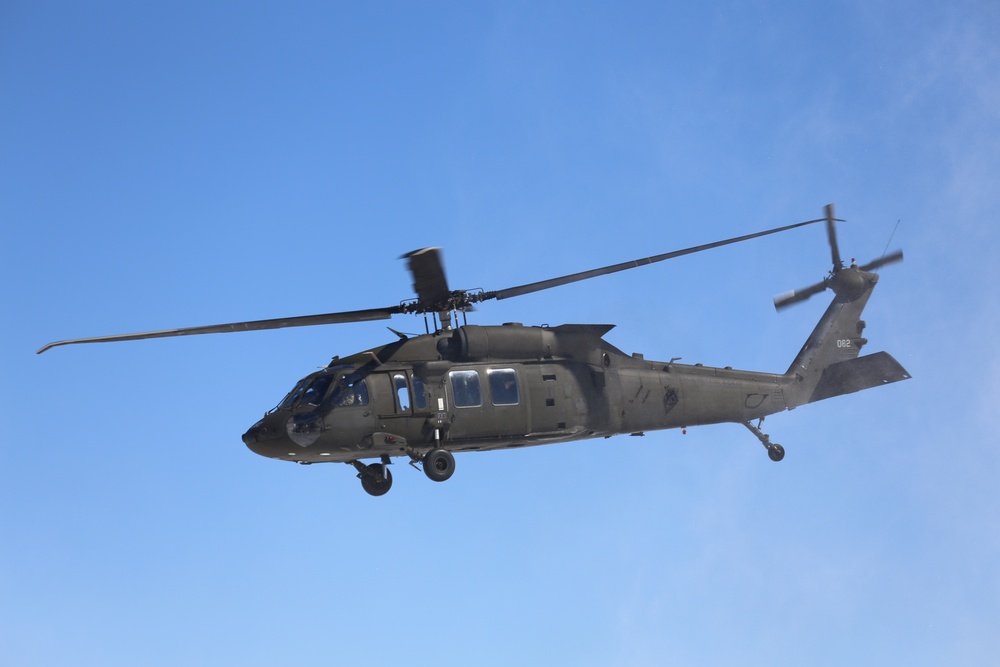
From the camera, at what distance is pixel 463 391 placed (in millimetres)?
25531

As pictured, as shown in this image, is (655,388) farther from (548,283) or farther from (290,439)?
(290,439)

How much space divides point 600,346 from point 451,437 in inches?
177

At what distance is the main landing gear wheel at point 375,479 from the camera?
2606 cm

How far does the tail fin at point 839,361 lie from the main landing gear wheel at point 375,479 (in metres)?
11.2

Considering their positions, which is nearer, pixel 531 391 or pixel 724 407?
pixel 531 391

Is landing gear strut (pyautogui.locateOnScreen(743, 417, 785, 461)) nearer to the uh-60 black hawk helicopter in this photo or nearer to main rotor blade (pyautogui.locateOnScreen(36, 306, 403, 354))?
the uh-60 black hawk helicopter

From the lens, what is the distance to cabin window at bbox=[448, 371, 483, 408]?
2548cm

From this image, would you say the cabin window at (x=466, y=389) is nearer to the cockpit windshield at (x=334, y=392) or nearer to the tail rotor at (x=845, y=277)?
the cockpit windshield at (x=334, y=392)

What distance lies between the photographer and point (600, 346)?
2748 centimetres

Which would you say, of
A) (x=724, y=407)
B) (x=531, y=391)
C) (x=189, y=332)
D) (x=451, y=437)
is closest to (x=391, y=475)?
(x=451, y=437)

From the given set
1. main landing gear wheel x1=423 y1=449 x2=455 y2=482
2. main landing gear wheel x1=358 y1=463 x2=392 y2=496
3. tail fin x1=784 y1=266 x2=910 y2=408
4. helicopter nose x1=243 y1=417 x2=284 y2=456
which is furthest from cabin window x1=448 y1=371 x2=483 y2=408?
tail fin x1=784 y1=266 x2=910 y2=408

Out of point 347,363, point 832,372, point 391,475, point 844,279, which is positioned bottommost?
point 391,475

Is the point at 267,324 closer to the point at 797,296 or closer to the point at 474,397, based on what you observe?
the point at 474,397

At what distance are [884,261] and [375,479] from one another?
1575 cm
